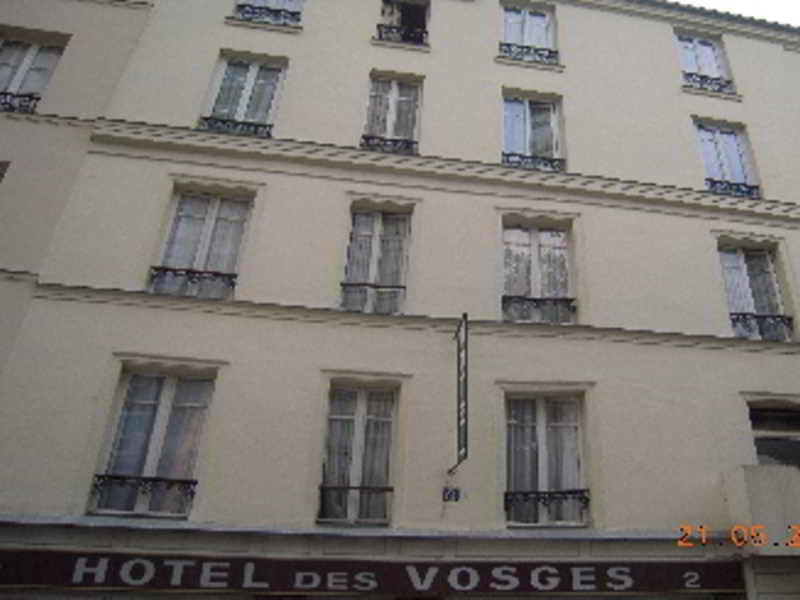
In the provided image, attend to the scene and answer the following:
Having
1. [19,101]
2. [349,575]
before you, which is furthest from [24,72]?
[349,575]

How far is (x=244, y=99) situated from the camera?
418 inches

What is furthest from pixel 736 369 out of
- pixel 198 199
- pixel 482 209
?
pixel 198 199

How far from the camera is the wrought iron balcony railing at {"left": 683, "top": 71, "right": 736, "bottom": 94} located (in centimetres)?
1241

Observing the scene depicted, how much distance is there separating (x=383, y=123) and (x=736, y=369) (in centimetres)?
742

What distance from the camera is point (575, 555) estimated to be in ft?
24.9

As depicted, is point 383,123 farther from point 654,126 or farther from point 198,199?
point 654,126

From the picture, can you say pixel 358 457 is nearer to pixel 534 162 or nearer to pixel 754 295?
pixel 534 162

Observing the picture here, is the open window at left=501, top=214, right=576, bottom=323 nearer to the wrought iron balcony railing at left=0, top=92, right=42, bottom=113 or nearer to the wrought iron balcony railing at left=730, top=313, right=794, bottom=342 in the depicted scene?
the wrought iron balcony railing at left=730, top=313, right=794, bottom=342

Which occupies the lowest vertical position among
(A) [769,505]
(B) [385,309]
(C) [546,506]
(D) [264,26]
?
(C) [546,506]

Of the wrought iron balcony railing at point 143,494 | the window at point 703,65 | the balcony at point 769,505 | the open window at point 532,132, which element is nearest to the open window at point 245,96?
the open window at point 532,132

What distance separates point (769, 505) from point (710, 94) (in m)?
8.58

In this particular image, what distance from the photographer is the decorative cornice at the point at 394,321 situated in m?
8.34

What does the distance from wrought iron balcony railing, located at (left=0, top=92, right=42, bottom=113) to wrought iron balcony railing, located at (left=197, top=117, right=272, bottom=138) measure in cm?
288
